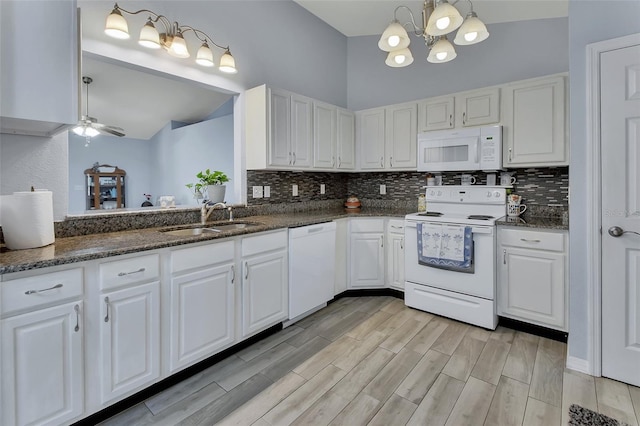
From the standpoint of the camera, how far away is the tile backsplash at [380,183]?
2883 millimetres

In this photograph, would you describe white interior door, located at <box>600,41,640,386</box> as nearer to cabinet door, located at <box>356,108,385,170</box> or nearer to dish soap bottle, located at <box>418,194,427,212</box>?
dish soap bottle, located at <box>418,194,427,212</box>

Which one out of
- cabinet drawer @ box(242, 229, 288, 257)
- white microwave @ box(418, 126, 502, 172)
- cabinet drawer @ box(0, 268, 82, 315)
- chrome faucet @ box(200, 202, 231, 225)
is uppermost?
white microwave @ box(418, 126, 502, 172)

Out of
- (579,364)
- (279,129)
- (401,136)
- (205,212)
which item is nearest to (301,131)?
(279,129)

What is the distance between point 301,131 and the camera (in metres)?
3.19

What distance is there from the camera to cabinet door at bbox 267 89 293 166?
2.91 meters

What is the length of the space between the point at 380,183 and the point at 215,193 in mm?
2126

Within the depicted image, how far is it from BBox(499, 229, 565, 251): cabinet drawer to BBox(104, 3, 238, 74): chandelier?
8.83 feet

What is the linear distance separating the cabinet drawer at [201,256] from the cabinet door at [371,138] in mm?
2188

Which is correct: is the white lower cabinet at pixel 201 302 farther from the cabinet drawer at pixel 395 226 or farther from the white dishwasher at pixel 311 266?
the cabinet drawer at pixel 395 226

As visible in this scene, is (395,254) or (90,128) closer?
(395,254)

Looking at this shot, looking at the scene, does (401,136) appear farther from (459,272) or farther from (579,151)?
(579,151)

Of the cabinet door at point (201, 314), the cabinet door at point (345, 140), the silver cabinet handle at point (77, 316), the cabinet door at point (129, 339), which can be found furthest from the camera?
the cabinet door at point (345, 140)

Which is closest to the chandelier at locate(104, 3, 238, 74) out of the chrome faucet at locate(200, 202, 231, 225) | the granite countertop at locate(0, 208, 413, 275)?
the chrome faucet at locate(200, 202, 231, 225)

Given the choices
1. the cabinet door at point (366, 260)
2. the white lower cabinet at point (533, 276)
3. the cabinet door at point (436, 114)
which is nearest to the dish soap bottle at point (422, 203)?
the cabinet door at point (366, 260)
